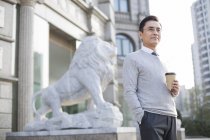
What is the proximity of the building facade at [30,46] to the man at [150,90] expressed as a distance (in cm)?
572

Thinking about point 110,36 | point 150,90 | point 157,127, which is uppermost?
point 110,36

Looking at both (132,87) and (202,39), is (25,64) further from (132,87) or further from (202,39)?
(202,39)

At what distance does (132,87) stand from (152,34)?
1.57 feet

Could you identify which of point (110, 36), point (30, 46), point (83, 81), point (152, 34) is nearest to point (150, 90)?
point (152, 34)

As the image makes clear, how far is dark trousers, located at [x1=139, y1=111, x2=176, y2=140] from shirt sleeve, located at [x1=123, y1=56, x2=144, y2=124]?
0.18 ft

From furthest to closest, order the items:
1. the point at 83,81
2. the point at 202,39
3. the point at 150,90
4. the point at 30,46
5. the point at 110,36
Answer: the point at 202,39 < the point at 110,36 < the point at 30,46 < the point at 83,81 < the point at 150,90

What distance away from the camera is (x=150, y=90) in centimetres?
254

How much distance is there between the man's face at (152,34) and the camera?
2.71 meters

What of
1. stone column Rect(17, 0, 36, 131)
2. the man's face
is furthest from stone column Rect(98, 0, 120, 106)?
the man's face

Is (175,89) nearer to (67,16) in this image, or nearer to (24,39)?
(24,39)

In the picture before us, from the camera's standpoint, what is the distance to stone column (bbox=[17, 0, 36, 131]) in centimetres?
823

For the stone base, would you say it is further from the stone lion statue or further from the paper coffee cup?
the paper coffee cup

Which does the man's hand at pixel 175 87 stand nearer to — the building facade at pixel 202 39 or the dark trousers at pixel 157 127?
the dark trousers at pixel 157 127

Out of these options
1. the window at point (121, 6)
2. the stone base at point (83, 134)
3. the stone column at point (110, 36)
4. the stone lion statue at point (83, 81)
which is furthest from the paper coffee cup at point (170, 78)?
the window at point (121, 6)
